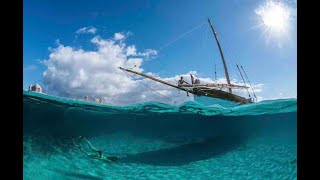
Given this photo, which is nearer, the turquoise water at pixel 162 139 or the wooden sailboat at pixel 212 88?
the wooden sailboat at pixel 212 88

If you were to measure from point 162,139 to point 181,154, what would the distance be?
150 cm

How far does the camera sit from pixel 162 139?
17.2 meters

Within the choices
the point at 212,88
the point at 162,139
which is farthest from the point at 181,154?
the point at 212,88

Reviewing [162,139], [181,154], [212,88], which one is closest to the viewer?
[212,88]

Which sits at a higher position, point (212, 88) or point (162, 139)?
point (212, 88)

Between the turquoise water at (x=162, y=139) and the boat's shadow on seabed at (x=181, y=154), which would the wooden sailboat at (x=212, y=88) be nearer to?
the turquoise water at (x=162, y=139)

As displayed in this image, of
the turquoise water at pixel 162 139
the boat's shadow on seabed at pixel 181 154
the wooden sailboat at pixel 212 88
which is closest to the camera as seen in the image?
the wooden sailboat at pixel 212 88

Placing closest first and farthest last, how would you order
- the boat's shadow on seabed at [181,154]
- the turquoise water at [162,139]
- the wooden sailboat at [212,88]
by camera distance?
the wooden sailboat at [212,88] → the turquoise water at [162,139] → the boat's shadow on seabed at [181,154]

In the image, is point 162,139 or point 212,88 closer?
point 212,88

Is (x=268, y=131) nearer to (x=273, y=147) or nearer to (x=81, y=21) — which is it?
(x=273, y=147)

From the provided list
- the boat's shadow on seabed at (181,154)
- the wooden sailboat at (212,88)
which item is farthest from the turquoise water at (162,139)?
the wooden sailboat at (212,88)

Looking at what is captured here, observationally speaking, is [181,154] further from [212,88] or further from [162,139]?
[212,88]

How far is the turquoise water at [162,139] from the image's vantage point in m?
15.2
